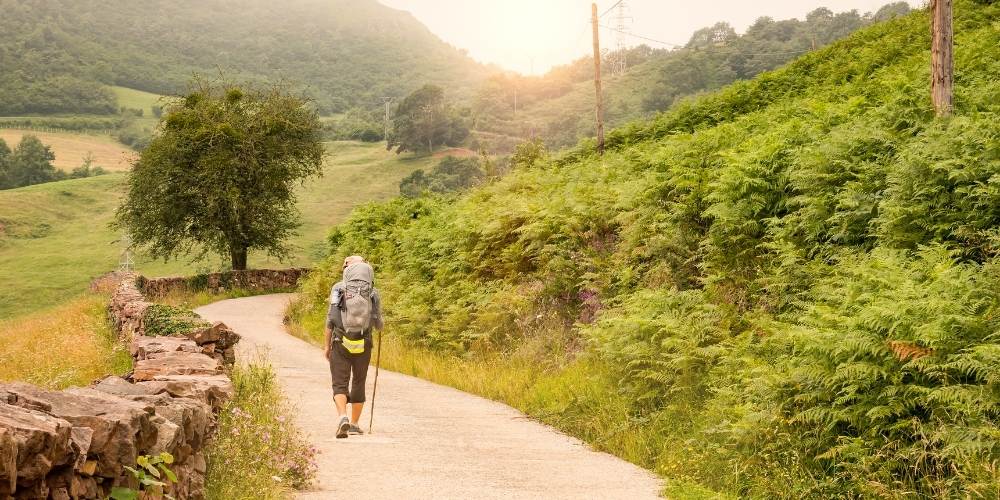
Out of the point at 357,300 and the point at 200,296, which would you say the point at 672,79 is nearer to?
the point at 200,296

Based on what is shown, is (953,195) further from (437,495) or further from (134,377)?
(134,377)

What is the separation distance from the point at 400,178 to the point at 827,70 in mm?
85797

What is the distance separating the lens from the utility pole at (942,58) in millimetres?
13922

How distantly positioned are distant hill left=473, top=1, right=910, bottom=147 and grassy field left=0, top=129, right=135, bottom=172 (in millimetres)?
57029

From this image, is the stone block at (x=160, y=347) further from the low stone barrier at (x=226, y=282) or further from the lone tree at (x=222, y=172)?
the lone tree at (x=222, y=172)

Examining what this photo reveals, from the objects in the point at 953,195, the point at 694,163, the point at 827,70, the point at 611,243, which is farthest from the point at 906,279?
the point at 827,70

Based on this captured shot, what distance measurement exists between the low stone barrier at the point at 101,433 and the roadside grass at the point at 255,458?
0.20m

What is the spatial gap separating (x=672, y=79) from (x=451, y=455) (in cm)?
11178

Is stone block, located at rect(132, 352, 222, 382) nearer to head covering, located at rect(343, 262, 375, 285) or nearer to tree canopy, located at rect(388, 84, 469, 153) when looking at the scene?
head covering, located at rect(343, 262, 375, 285)

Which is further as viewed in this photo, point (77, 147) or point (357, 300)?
point (77, 147)

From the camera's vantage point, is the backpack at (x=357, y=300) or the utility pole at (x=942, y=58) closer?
the backpack at (x=357, y=300)

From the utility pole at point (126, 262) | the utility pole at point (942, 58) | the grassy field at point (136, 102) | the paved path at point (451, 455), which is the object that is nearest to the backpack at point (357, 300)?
the paved path at point (451, 455)

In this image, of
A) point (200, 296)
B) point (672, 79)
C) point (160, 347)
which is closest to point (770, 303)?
point (160, 347)

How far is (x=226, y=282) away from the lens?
44.6 m
